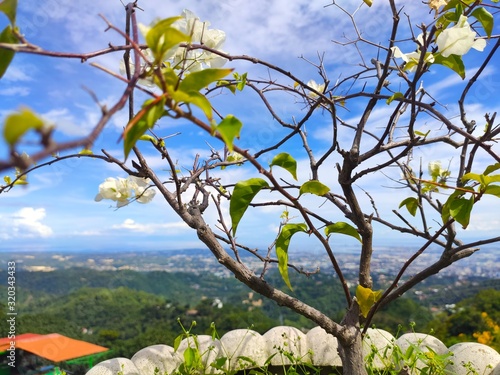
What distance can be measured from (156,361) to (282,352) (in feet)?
1.42

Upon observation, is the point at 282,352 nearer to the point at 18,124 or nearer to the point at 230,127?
the point at 230,127

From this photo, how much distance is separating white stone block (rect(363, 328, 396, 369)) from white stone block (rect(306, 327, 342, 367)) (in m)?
0.10

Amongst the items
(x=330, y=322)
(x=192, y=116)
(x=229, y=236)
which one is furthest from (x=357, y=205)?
(x=192, y=116)

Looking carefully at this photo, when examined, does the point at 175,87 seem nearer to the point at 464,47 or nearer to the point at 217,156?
the point at 464,47

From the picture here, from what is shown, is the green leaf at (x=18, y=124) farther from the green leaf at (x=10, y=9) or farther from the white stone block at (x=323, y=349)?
the white stone block at (x=323, y=349)

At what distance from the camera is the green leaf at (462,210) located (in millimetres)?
704

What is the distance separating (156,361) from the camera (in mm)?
1468

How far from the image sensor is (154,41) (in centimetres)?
34

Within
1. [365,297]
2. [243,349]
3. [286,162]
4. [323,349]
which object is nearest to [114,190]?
[286,162]

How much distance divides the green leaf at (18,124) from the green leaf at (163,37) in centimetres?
15

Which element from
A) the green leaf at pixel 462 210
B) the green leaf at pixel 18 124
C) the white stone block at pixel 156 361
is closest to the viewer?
the green leaf at pixel 18 124

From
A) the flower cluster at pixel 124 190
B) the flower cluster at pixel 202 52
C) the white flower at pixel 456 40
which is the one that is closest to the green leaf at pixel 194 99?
the flower cluster at pixel 202 52

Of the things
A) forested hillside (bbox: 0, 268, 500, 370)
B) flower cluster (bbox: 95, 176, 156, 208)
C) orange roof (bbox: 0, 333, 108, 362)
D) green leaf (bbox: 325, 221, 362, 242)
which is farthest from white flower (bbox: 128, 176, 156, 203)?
forested hillside (bbox: 0, 268, 500, 370)

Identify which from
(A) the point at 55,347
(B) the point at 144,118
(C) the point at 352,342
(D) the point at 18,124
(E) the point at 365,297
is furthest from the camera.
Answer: (A) the point at 55,347
